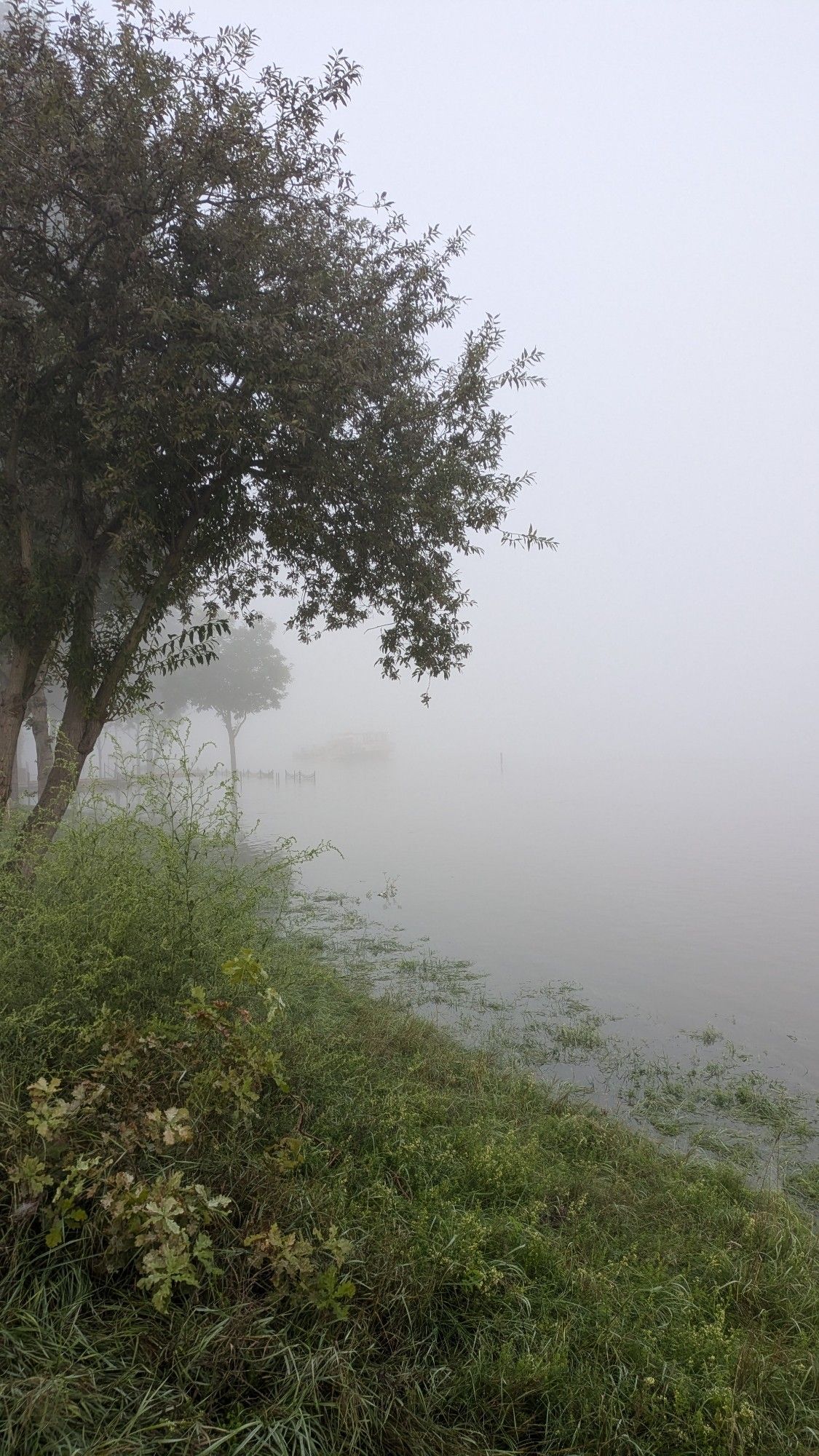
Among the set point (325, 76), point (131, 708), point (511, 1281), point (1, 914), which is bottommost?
point (511, 1281)

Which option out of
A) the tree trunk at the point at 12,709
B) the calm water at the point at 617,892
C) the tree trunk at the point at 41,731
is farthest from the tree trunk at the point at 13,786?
the calm water at the point at 617,892

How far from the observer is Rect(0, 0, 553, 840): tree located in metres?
6.43

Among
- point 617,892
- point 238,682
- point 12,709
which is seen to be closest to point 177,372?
point 12,709

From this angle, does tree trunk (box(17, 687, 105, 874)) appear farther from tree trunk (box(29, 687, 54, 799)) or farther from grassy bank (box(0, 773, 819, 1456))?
tree trunk (box(29, 687, 54, 799))

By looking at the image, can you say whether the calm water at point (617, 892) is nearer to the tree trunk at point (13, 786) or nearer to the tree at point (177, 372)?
the tree trunk at point (13, 786)

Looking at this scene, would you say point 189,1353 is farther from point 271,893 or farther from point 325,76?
point 325,76

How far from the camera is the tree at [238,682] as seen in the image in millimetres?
45406

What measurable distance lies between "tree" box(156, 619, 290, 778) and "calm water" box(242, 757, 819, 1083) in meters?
6.44

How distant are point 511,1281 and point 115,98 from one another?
9.10 m

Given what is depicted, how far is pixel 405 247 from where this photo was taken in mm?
9258

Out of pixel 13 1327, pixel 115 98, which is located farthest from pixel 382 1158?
pixel 115 98

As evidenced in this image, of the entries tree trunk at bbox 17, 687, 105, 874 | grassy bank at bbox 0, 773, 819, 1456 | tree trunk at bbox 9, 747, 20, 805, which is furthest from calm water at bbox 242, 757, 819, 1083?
tree trunk at bbox 17, 687, 105, 874

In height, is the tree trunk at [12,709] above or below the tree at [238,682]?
below

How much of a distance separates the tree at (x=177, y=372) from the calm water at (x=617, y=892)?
7799mm
